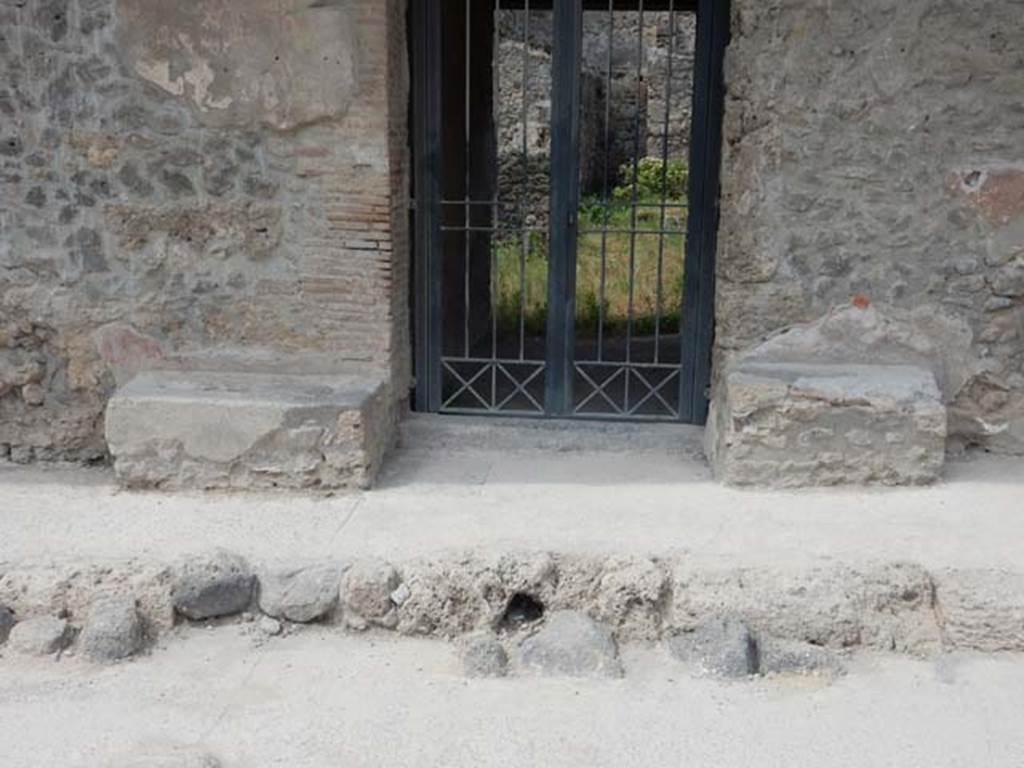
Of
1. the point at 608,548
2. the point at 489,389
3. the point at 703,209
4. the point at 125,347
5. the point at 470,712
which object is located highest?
the point at 703,209

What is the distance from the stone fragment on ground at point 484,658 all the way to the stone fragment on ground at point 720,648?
0.60 meters

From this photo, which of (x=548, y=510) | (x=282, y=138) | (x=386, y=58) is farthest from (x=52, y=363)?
(x=548, y=510)

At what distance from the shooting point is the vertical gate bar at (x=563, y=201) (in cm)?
498

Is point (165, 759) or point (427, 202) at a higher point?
point (427, 202)

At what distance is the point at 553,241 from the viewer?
17.0 ft

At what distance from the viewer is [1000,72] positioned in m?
4.48

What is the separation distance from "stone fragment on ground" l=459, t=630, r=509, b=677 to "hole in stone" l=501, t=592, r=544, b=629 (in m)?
0.15

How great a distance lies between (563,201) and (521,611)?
6.69 ft

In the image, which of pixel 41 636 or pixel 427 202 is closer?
pixel 41 636

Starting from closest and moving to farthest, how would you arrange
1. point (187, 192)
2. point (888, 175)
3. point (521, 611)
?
point (521, 611)
point (888, 175)
point (187, 192)

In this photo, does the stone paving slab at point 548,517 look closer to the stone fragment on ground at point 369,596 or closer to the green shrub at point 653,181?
the stone fragment on ground at point 369,596

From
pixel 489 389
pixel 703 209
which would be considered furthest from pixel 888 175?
pixel 489 389

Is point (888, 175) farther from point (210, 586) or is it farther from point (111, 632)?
point (111, 632)

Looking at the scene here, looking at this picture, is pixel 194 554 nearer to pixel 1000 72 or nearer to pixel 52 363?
pixel 52 363
